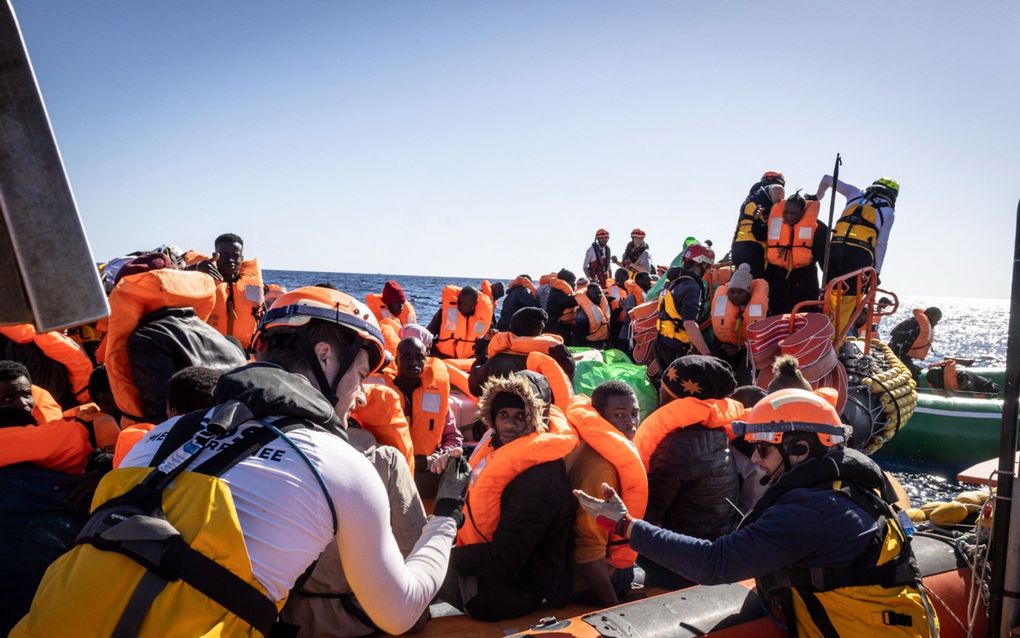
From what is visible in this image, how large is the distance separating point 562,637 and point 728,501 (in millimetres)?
1552

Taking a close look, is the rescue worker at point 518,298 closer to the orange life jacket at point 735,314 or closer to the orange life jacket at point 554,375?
the orange life jacket at point 735,314

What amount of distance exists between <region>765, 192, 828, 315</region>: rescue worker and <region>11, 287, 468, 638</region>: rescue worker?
21.0ft

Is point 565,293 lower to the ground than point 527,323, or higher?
lower

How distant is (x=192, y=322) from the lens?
318cm

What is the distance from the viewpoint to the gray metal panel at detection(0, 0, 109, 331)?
2.26 ft

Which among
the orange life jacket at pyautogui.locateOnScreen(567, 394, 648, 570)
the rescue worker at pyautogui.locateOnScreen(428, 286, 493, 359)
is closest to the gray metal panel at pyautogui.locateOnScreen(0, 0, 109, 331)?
the orange life jacket at pyautogui.locateOnScreen(567, 394, 648, 570)

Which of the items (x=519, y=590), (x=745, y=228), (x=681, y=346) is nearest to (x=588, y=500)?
(x=519, y=590)

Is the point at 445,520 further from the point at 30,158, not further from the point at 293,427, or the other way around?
the point at 30,158

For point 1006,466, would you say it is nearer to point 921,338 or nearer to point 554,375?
point 554,375

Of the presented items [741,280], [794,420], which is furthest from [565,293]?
[794,420]

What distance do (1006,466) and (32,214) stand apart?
3.17 meters

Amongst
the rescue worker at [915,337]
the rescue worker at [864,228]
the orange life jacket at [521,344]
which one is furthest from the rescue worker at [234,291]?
the rescue worker at [915,337]

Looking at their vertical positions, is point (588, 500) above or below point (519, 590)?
above

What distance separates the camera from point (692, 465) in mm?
3434
